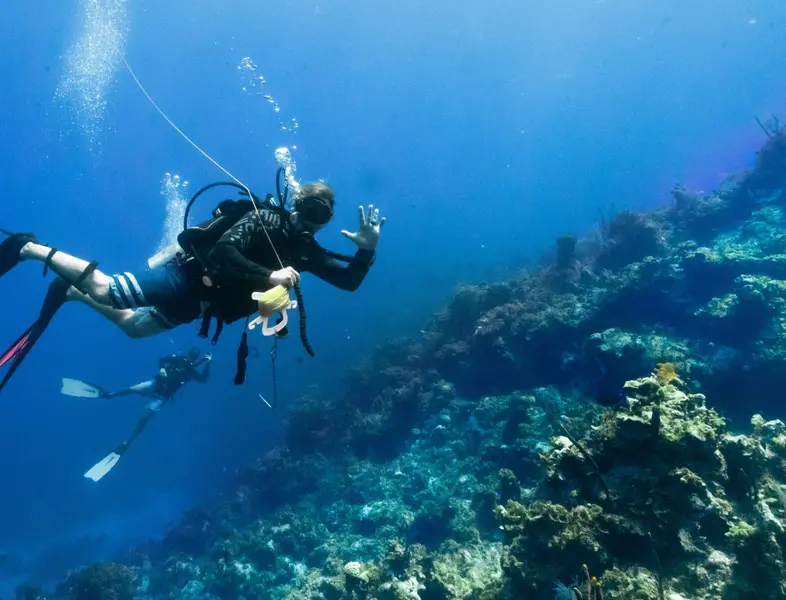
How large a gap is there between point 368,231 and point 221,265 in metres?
1.57

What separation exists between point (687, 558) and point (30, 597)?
66.6 ft

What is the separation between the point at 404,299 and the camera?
39219mm

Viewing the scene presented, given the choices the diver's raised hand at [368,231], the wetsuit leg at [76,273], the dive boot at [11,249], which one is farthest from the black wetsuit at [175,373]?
the diver's raised hand at [368,231]

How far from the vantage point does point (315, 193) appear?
4254 millimetres

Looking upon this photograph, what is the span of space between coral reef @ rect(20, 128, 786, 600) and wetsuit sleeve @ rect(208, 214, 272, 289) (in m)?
4.11

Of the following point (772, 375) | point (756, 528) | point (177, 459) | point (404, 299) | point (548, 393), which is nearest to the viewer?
point (756, 528)

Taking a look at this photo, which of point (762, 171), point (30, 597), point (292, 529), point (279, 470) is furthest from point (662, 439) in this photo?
point (30, 597)

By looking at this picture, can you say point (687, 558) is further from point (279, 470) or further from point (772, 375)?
point (279, 470)

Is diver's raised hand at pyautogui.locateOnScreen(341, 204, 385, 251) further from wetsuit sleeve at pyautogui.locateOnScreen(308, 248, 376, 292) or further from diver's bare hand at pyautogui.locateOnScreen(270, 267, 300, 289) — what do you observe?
diver's bare hand at pyautogui.locateOnScreen(270, 267, 300, 289)

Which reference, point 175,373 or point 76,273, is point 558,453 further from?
point 175,373

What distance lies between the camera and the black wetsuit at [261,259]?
3576 mm

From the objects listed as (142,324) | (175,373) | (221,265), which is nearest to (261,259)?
(221,265)

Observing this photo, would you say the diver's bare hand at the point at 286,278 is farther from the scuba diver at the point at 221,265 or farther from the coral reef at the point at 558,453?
the coral reef at the point at 558,453

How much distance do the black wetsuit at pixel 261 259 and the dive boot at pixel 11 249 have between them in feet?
8.69
